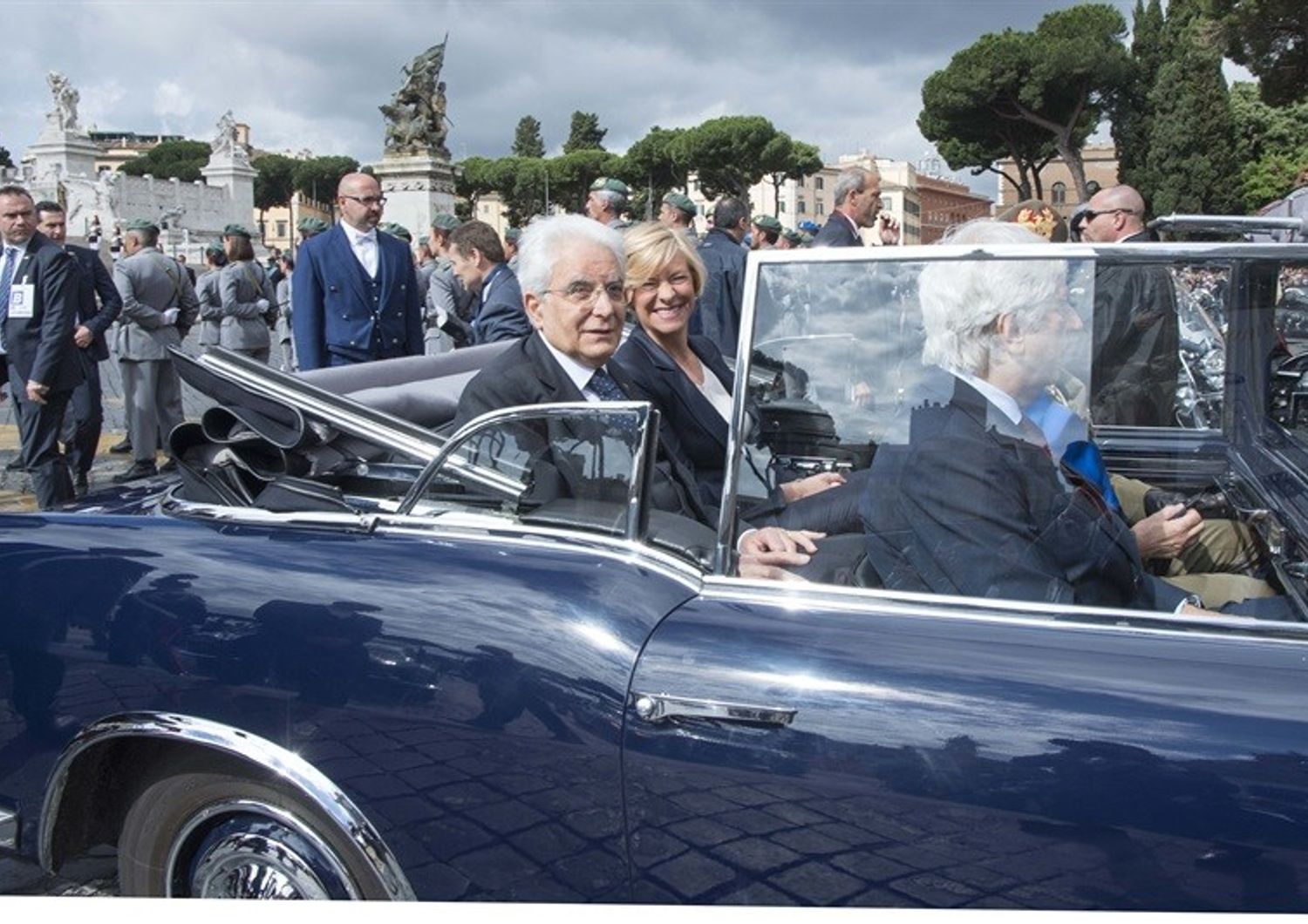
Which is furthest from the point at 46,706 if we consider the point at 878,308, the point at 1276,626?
the point at 1276,626

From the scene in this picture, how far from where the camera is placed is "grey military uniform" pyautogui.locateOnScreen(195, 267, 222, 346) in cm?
1071

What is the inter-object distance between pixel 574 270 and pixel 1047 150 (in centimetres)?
6296

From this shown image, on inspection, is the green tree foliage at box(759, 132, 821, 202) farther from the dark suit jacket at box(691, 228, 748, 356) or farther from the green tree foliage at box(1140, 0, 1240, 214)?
the dark suit jacket at box(691, 228, 748, 356)

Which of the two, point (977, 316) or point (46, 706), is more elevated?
point (977, 316)

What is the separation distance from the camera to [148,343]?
30.5ft

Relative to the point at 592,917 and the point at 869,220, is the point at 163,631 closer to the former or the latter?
the point at 592,917

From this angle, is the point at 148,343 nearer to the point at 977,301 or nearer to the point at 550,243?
the point at 550,243

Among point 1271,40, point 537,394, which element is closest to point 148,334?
point 537,394

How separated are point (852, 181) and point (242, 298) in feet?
19.6

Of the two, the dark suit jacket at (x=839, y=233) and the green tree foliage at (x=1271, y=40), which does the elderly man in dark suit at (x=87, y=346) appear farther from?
the green tree foliage at (x=1271, y=40)

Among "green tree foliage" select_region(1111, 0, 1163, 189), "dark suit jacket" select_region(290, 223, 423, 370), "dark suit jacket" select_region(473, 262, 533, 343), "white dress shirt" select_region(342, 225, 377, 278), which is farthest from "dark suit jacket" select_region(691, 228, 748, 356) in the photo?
"green tree foliage" select_region(1111, 0, 1163, 189)

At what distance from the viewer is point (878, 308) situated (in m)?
2.20

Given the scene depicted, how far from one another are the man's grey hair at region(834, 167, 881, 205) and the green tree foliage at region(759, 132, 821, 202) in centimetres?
8404

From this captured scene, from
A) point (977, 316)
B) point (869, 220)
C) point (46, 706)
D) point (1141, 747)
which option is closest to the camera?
point (1141, 747)
